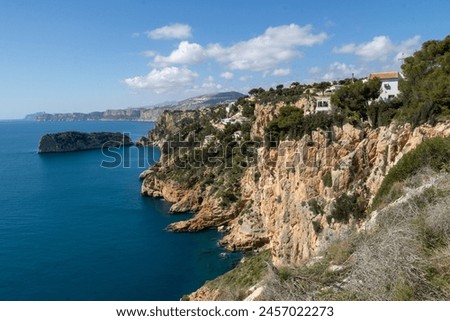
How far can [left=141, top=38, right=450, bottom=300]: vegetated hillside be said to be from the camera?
190 inches

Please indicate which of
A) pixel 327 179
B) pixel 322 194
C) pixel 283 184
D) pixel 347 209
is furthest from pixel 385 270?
pixel 283 184

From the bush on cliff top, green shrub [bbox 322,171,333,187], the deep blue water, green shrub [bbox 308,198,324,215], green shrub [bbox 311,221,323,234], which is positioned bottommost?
the deep blue water

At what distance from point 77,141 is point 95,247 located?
7237 cm

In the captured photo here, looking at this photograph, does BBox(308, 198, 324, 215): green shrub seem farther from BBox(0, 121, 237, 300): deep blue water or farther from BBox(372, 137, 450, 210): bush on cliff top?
BBox(0, 121, 237, 300): deep blue water

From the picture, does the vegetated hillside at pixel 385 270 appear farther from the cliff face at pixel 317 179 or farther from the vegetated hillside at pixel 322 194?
the cliff face at pixel 317 179

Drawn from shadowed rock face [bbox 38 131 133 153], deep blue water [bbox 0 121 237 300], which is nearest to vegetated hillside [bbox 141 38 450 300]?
deep blue water [bbox 0 121 237 300]

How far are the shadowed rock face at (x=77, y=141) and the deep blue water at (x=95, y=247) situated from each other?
3890 centimetres

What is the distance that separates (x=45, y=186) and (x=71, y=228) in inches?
814

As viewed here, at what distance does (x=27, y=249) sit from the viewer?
3094 cm

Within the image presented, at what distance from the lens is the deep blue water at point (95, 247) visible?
24.9 meters

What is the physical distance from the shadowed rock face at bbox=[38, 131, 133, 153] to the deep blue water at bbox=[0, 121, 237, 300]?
38.9m

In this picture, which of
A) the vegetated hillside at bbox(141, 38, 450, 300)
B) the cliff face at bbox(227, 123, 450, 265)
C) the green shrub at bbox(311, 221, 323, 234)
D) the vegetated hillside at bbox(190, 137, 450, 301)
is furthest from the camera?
the green shrub at bbox(311, 221, 323, 234)

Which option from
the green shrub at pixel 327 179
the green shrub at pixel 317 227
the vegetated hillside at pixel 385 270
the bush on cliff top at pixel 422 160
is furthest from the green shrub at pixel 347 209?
the vegetated hillside at pixel 385 270

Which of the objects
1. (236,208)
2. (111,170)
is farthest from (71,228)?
(111,170)
